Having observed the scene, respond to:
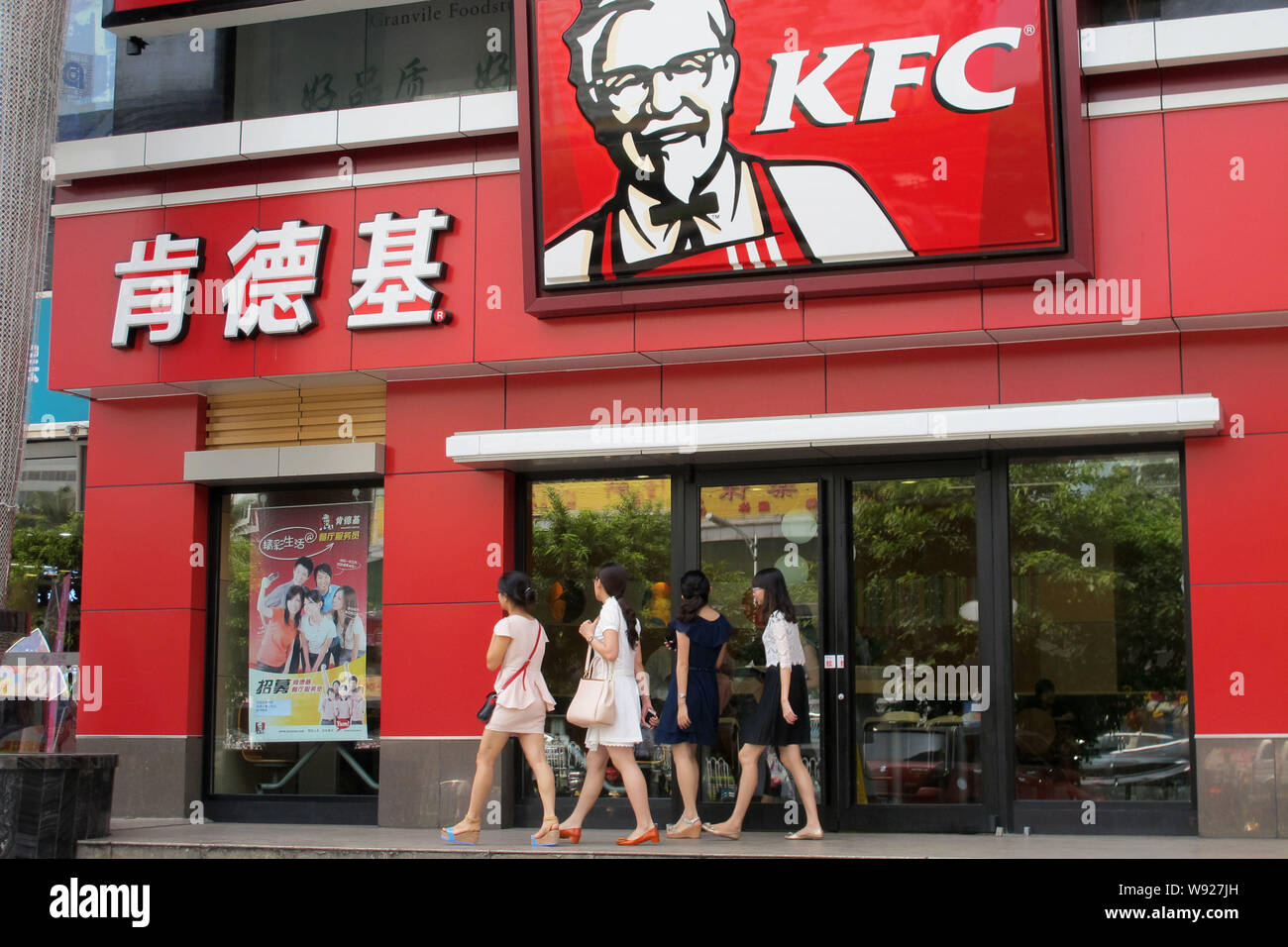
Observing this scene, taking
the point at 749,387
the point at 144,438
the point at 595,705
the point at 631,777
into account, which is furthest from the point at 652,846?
the point at 144,438

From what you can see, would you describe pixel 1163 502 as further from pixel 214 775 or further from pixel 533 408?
pixel 214 775

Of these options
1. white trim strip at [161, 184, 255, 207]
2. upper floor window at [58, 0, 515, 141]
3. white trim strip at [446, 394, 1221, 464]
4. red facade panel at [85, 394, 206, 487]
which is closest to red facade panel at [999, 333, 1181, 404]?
white trim strip at [446, 394, 1221, 464]

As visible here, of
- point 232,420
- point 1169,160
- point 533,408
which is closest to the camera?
point 1169,160

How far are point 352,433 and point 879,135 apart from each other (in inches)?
205

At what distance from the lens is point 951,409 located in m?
10.4

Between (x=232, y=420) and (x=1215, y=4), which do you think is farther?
(x=232, y=420)

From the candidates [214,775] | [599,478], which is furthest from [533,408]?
[214,775]

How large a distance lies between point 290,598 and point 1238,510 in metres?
7.85

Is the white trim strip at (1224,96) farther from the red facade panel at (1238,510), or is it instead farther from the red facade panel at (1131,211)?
the red facade panel at (1238,510)

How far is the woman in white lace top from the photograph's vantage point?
1015 centimetres

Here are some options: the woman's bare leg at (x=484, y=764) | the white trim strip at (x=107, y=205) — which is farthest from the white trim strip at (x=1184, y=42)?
the white trim strip at (x=107, y=205)

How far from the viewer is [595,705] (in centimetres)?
983

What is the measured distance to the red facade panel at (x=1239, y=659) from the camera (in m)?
9.91

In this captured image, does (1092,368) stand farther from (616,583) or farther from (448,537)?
(448,537)
